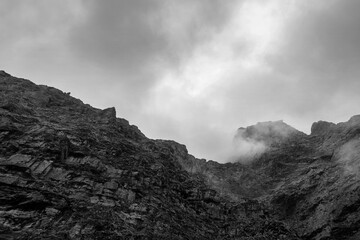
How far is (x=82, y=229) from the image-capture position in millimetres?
35656

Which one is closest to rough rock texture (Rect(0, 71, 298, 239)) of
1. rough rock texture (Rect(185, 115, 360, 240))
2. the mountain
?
the mountain

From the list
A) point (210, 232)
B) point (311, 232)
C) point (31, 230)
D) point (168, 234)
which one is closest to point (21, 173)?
point (31, 230)

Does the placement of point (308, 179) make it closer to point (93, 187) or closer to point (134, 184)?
point (134, 184)

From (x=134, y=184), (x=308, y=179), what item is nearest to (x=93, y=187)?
(x=134, y=184)

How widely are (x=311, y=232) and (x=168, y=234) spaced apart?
3128cm

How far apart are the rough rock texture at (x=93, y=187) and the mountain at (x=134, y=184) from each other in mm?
166

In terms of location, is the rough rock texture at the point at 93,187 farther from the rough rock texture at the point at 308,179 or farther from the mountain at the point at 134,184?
the rough rock texture at the point at 308,179

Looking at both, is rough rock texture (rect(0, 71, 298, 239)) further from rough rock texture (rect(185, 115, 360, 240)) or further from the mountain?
rough rock texture (rect(185, 115, 360, 240))

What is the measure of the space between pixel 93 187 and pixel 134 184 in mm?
7519

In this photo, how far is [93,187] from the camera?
45.1 metres

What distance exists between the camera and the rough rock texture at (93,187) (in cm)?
3594

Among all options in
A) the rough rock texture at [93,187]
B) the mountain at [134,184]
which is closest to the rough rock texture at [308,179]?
the mountain at [134,184]

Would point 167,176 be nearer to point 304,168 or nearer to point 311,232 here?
point 311,232

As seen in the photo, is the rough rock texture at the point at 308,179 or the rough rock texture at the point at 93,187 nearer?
the rough rock texture at the point at 93,187
